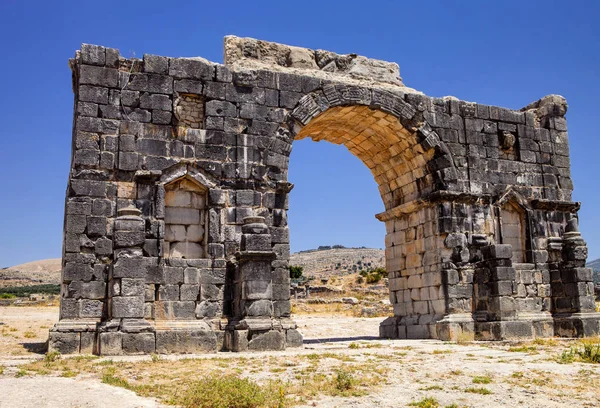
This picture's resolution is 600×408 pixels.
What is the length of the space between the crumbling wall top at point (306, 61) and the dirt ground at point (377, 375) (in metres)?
6.23

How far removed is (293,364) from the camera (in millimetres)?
9359

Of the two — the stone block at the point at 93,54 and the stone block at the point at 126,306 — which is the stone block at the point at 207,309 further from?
the stone block at the point at 93,54

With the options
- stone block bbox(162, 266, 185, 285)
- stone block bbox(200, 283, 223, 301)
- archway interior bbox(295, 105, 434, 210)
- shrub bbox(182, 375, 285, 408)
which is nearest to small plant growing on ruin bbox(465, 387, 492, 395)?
shrub bbox(182, 375, 285, 408)

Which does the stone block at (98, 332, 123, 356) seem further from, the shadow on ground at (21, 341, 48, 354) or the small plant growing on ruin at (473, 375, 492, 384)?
the small plant growing on ruin at (473, 375, 492, 384)

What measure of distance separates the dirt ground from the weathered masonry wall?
1348 mm

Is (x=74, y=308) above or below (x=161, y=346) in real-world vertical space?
above

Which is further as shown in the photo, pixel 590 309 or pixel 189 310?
pixel 590 309

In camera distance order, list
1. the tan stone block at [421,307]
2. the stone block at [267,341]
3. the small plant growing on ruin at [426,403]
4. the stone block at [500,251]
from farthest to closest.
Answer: the tan stone block at [421,307] < the stone block at [500,251] < the stone block at [267,341] < the small plant growing on ruin at [426,403]

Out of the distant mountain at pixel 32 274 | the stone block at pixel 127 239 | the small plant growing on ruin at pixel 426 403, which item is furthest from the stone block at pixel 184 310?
the distant mountain at pixel 32 274

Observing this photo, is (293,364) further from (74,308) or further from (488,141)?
(488,141)

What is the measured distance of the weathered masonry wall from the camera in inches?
456

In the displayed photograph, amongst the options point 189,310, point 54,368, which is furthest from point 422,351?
point 54,368

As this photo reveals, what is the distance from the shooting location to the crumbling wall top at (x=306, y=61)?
13906 mm

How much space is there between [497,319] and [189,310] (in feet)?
21.5
